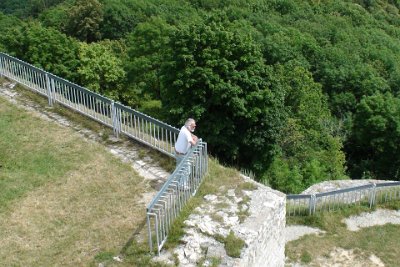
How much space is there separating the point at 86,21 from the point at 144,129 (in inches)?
1849

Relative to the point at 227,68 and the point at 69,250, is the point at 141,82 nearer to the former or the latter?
the point at 227,68

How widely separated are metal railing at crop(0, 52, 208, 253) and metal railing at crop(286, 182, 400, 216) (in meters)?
4.96

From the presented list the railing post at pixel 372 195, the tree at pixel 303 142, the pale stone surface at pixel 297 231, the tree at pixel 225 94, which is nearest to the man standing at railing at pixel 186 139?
the pale stone surface at pixel 297 231

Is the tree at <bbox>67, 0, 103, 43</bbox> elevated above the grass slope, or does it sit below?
below

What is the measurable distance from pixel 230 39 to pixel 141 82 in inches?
487

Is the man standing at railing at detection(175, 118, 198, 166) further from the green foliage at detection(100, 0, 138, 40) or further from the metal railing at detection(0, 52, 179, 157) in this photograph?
the green foliage at detection(100, 0, 138, 40)

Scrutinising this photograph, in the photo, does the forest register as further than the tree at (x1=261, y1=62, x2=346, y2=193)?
No

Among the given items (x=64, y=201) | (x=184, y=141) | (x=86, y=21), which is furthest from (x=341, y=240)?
(x=86, y=21)

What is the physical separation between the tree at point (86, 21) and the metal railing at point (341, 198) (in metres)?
45.9

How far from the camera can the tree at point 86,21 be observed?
2290 inches

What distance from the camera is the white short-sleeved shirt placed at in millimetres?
11758

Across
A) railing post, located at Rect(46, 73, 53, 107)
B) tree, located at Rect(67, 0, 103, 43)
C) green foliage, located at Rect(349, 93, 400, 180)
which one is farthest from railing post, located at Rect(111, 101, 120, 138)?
tree, located at Rect(67, 0, 103, 43)

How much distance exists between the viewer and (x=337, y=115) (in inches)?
1706

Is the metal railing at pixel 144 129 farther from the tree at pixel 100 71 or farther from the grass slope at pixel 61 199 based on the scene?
the tree at pixel 100 71
